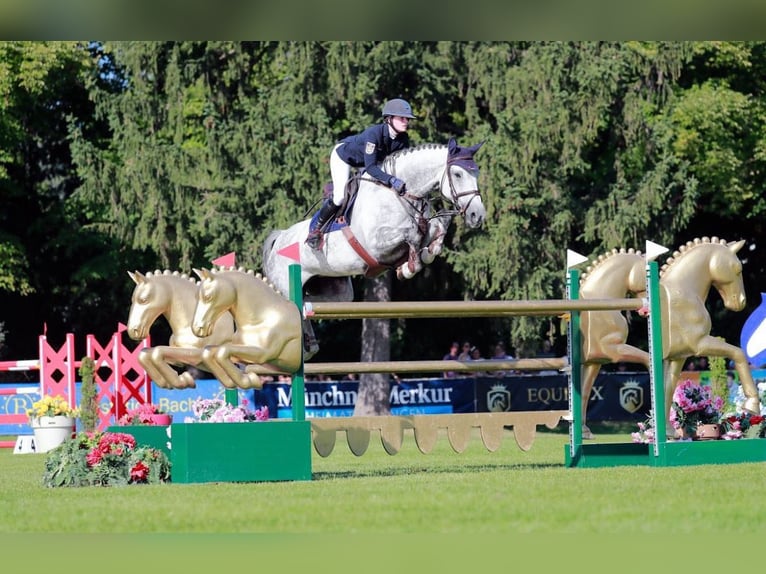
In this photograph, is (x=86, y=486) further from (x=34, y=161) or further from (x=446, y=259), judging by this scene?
(x=34, y=161)

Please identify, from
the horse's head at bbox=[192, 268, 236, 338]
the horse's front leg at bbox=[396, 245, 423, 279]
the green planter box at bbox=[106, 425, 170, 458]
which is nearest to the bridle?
the horse's front leg at bbox=[396, 245, 423, 279]

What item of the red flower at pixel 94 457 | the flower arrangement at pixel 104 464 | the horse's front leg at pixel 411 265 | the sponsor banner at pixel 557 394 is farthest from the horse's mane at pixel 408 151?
the sponsor banner at pixel 557 394

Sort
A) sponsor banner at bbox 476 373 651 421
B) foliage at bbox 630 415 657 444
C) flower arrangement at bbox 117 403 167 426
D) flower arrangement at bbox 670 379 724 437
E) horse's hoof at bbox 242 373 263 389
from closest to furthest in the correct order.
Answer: horse's hoof at bbox 242 373 263 389 < foliage at bbox 630 415 657 444 < flower arrangement at bbox 117 403 167 426 < flower arrangement at bbox 670 379 724 437 < sponsor banner at bbox 476 373 651 421

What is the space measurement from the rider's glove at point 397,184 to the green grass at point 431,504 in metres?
2.29

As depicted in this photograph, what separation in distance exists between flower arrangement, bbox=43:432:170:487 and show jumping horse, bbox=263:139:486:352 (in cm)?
189

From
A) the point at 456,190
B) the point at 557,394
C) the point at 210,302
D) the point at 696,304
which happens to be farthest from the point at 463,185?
the point at 557,394

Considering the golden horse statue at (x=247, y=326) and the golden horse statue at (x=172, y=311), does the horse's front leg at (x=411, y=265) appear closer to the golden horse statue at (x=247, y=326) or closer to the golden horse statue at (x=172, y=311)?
the golden horse statue at (x=247, y=326)

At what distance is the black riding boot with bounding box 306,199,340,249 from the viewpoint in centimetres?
1067

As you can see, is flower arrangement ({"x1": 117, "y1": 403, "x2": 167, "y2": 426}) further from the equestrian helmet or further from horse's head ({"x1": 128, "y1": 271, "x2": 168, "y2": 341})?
the equestrian helmet

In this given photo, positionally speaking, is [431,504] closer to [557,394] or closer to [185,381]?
[185,381]

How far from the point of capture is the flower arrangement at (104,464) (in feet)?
31.0

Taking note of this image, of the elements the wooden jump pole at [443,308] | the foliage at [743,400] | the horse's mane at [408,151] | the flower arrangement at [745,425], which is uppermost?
the horse's mane at [408,151]

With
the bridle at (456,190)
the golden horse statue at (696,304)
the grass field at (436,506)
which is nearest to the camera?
the grass field at (436,506)

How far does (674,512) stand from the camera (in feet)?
21.8
